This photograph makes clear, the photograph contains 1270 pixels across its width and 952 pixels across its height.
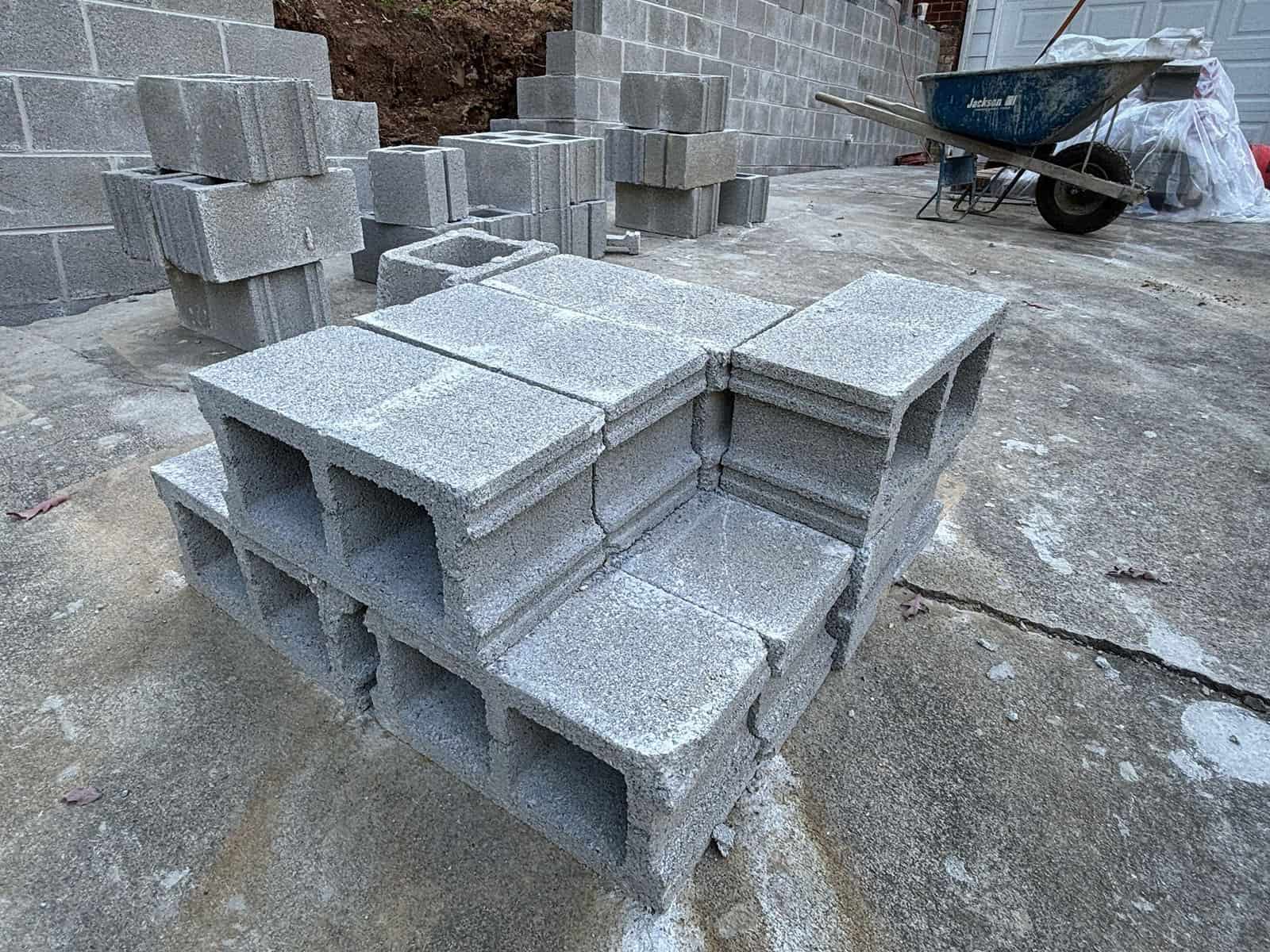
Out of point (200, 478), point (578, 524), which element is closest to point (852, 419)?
point (578, 524)

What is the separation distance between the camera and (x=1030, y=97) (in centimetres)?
725

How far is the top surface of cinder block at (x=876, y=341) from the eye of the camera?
1798mm

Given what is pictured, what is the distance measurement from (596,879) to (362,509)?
94cm

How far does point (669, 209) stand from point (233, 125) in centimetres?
450

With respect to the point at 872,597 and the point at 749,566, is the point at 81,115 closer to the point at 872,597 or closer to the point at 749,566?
the point at 749,566

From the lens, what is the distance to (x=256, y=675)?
6.75ft

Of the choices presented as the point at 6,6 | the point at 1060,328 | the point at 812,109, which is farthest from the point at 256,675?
the point at 812,109

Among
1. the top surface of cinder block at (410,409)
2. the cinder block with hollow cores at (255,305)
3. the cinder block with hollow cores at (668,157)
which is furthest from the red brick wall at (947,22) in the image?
the top surface of cinder block at (410,409)

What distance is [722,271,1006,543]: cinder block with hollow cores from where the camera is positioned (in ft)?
5.94

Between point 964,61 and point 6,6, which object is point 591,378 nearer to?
point 6,6

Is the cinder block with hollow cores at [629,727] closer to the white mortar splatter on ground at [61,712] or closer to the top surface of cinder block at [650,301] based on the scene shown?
the top surface of cinder block at [650,301]

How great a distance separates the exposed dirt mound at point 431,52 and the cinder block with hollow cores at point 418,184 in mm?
2149

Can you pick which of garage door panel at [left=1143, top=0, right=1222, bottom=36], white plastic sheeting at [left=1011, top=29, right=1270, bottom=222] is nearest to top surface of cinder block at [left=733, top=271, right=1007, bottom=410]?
white plastic sheeting at [left=1011, top=29, right=1270, bottom=222]

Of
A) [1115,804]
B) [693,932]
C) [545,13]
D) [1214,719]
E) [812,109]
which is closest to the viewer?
[693,932]
